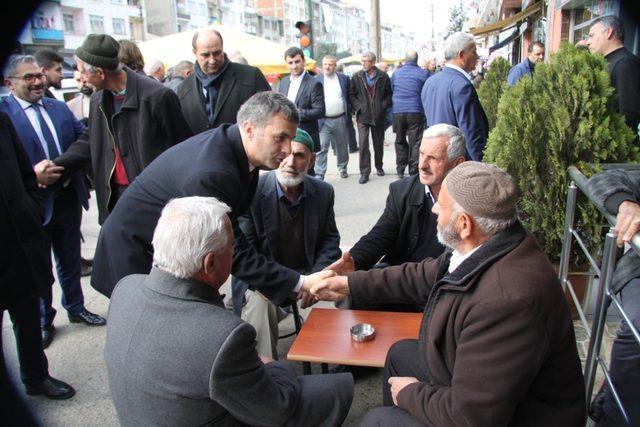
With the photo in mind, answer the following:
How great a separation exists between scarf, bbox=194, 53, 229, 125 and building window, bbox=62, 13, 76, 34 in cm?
4840

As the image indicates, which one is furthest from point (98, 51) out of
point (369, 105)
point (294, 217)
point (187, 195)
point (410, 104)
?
point (369, 105)

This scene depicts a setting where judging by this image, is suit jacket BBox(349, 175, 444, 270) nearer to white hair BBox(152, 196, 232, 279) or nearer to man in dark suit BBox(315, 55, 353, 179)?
white hair BBox(152, 196, 232, 279)

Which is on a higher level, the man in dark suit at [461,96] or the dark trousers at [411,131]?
the man in dark suit at [461,96]

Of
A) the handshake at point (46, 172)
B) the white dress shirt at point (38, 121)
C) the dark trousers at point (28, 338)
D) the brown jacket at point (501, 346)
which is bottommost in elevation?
the dark trousers at point (28, 338)

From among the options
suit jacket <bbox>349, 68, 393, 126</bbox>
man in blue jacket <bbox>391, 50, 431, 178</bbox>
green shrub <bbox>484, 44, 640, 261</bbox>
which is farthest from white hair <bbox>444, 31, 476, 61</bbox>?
suit jacket <bbox>349, 68, 393, 126</bbox>

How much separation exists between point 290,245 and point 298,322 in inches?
20.7

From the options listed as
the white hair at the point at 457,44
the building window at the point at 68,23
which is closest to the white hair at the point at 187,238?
the white hair at the point at 457,44

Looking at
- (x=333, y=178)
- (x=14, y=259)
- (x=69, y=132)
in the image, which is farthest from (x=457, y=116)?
(x=333, y=178)

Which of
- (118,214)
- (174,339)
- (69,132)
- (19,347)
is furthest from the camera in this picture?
(69,132)

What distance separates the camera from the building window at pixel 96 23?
48.3 metres

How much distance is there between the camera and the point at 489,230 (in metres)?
1.86

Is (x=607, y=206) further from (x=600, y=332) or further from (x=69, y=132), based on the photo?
(x=69, y=132)

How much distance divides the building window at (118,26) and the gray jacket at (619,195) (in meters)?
55.8

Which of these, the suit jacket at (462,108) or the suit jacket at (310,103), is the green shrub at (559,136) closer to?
the suit jacket at (462,108)
